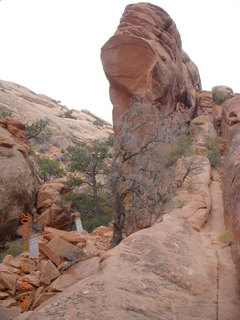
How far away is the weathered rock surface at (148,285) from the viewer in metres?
3.30

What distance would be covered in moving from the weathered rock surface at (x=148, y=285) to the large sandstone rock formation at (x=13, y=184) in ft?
27.0

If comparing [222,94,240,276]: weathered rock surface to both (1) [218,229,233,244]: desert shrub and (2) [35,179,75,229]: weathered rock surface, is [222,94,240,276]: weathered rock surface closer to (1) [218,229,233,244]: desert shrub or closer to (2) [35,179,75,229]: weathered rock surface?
(1) [218,229,233,244]: desert shrub

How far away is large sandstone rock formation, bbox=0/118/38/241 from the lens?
486 inches

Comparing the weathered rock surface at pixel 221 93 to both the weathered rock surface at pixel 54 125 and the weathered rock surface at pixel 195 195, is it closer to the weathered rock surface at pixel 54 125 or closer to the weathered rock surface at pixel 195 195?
the weathered rock surface at pixel 195 195

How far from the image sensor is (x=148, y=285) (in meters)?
4.10

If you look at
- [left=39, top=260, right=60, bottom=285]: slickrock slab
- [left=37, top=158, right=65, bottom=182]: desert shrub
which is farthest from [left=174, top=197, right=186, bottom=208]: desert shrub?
[left=37, top=158, right=65, bottom=182]: desert shrub

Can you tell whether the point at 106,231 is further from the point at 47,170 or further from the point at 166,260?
the point at 47,170

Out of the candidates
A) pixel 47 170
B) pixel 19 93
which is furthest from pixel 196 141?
pixel 19 93

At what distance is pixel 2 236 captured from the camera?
39.9 ft

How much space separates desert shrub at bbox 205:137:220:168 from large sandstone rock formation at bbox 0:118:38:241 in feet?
30.6

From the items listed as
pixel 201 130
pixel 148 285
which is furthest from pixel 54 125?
pixel 148 285

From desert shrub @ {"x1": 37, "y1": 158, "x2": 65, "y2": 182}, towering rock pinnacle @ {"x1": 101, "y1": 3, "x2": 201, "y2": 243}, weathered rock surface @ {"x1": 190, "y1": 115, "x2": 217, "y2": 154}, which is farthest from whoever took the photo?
desert shrub @ {"x1": 37, "y1": 158, "x2": 65, "y2": 182}

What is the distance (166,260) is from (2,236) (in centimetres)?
931

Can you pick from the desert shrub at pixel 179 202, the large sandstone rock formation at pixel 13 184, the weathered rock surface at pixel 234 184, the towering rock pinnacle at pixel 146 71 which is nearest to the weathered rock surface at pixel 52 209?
the large sandstone rock formation at pixel 13 184
